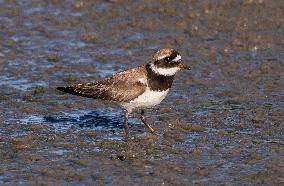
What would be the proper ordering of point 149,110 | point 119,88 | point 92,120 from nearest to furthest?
point 119,88
point 92,120
point 149,110

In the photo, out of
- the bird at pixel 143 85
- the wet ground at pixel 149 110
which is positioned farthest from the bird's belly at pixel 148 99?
the wet ground at pixel 149 110

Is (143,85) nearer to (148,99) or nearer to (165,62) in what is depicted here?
(148,99)

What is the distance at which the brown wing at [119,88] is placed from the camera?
Result: 1378 cm

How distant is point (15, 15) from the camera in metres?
20.4

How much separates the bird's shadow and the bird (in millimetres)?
561

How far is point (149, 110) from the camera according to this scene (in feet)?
50.4

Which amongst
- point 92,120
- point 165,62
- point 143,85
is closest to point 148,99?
point 143,85

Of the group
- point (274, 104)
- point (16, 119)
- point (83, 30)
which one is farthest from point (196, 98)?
point (83, 30)

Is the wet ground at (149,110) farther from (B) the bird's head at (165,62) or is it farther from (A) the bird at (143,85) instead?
(B) the bird's head at (165,62)

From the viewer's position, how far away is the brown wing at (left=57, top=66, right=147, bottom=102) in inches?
543

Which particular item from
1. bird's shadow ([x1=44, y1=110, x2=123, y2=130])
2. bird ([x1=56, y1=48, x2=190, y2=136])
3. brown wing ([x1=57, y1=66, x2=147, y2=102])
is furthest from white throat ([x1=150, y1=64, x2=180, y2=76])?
bird's shadow ([x1=44, y1=110, x2=123, y2=130])

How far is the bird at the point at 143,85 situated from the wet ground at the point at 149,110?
1.99ft

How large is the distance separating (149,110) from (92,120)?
1.27m

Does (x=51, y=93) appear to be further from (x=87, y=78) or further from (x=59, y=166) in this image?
(x=59, y=166)
